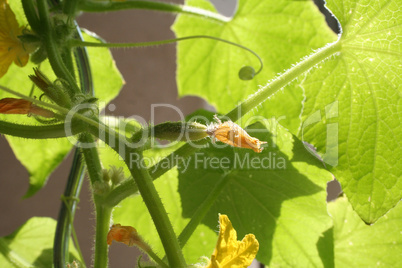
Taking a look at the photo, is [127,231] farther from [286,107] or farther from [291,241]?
[286,107]

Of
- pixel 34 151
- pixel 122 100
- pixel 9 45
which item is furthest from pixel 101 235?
pixel 122 100

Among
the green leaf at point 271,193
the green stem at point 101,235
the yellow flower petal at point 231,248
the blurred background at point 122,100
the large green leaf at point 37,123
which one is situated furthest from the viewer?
the blurred background at point 122,100

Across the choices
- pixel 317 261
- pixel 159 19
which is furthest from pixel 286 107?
pixel 159 19

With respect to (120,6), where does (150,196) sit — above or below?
below

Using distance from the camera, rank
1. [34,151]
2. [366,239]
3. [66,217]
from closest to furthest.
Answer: [66,217] → [366,239] → [34,151]

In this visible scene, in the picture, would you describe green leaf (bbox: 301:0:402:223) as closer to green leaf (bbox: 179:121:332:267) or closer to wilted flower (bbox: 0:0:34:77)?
green leaf (bbox: 179:121:332:267)

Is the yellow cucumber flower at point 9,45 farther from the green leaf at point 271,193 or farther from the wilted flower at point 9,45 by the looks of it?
the green leaf at point 271,193

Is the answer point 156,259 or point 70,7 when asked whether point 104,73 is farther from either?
point 156,259

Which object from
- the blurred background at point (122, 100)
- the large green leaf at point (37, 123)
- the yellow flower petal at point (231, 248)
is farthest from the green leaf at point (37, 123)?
the blurred background at point (122, 100)
